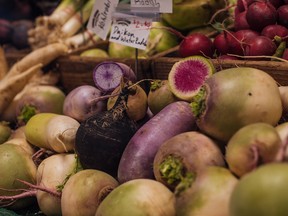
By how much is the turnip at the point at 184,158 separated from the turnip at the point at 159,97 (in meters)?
0.34

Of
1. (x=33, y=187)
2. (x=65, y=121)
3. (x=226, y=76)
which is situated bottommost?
(x=33, y=187)

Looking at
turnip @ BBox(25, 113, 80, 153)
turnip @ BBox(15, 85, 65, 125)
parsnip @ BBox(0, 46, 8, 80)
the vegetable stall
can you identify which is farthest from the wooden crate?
parsnip @ BBox(0, 46, 8, 80)

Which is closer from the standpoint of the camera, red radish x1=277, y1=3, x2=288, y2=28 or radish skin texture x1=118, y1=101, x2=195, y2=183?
radish skin texture x1=118, y1=101, x2=195, y2=183

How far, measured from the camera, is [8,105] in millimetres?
2115

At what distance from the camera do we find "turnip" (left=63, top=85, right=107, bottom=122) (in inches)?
63.8

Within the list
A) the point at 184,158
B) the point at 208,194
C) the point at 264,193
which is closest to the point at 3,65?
the point at 184,158

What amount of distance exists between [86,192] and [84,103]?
0.53 m

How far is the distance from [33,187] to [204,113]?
64 cm

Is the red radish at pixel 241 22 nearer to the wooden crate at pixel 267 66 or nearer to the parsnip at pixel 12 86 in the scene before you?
the wooden crate at pixel 267 66

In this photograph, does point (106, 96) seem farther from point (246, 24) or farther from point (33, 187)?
point (246, 24)

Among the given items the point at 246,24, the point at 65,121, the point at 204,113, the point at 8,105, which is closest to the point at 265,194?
the point at 204,113

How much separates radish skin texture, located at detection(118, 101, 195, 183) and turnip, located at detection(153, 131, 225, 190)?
0.40 feet

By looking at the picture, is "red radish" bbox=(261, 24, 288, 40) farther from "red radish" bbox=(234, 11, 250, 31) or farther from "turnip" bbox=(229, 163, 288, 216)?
"turnip" bbox=(229, 163, 288, 216)

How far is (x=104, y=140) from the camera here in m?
1.32
